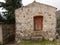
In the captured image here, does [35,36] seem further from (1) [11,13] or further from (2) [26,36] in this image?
(1) [11,13]

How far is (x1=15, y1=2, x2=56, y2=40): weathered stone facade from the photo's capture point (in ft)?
43.6

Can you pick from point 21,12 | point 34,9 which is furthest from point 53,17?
point 21,12

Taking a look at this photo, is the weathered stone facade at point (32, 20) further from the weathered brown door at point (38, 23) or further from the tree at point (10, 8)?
the tree at point (10, 8)

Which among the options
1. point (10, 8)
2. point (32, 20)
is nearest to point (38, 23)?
point (32, 20)

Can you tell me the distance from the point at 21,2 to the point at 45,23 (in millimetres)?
6938

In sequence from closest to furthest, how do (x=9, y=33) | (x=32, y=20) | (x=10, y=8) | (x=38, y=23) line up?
(x=32, y=20) < (x=38, y=23) < (x=9, y=33) < (x=10, y=8)

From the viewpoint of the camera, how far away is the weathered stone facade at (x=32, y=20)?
13.3 metres

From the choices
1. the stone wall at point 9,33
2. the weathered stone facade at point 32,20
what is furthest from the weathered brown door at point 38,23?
the stone wall at point 9,33

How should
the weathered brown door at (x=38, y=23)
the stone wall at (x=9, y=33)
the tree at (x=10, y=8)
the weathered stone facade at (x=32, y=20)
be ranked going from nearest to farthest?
the weathered stone facade at (x=32, y=20) < the weathered brown door at (x=38, y=23) < the stone wall at (x=9, y=33) < the tree at (x=10, y=8)

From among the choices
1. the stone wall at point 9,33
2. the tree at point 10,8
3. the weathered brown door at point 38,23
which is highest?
the tree at point 10,8

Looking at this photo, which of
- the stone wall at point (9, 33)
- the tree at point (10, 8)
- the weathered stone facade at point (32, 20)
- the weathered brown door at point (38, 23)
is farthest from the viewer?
the tree at point (10, 8)

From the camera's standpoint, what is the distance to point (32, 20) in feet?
43.9

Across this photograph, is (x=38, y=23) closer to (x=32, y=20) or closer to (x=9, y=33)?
(x=32, y=20)

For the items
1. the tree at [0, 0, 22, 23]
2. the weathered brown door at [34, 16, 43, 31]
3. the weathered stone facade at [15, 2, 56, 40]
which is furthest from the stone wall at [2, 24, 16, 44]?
the weathered brown door at [34, 16, 43, 31]
